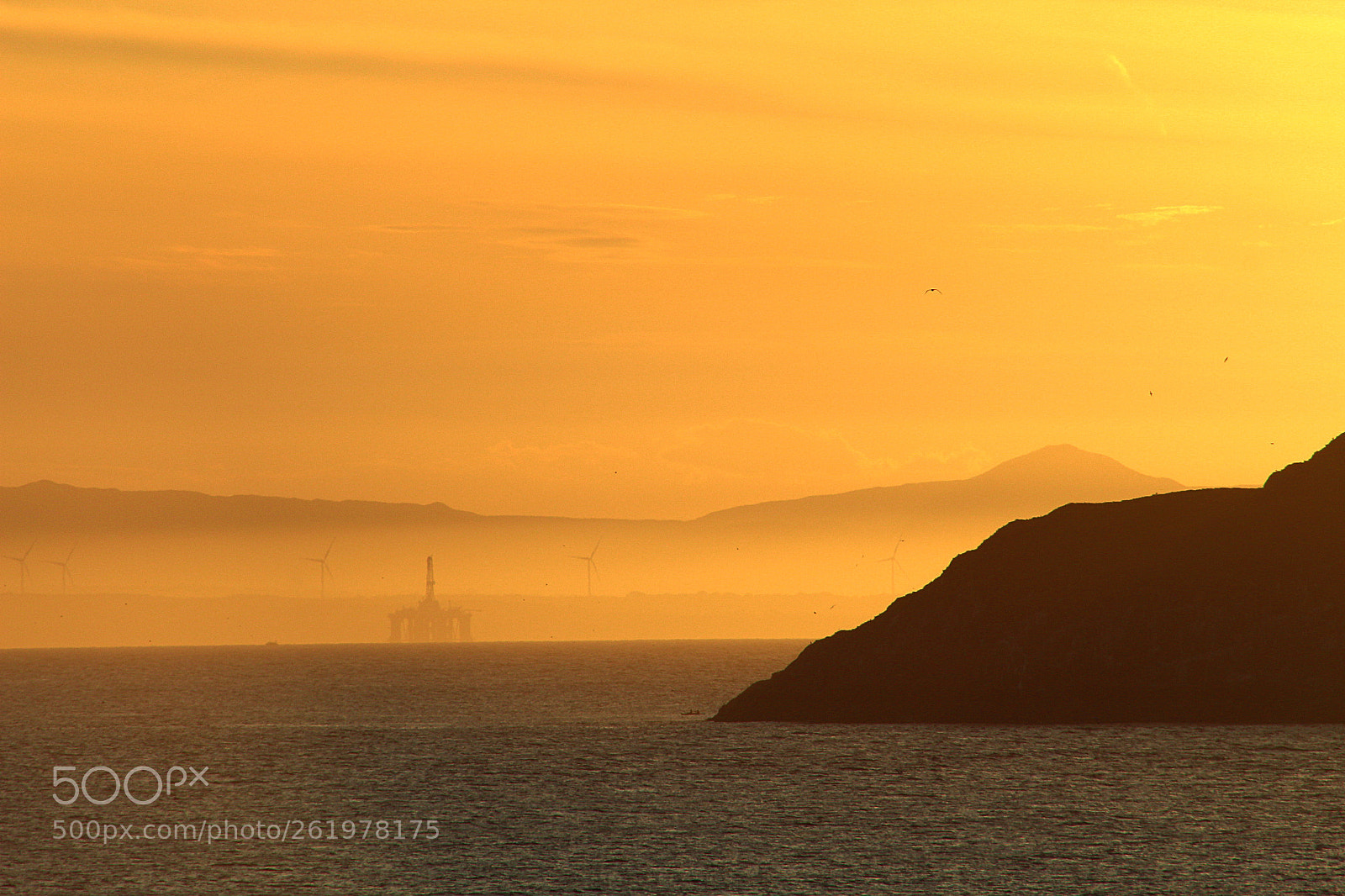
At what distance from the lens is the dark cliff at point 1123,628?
158 metres

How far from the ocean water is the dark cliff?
3651 millimetres

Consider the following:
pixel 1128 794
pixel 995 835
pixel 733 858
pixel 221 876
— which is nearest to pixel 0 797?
pixel 221 876

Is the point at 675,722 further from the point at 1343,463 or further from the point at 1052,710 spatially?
the point at 1343,463
